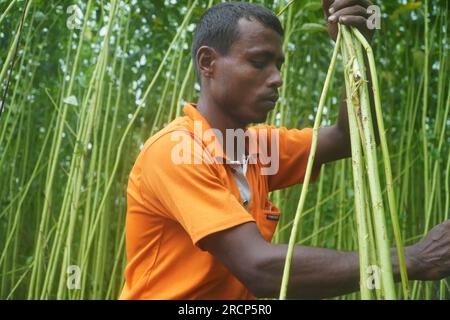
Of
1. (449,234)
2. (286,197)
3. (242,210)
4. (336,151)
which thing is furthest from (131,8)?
(449,234)

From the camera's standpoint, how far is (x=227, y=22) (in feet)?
3.58

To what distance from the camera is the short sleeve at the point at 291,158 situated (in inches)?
49.8

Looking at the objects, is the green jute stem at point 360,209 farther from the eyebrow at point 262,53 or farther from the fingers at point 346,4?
the eyebrow at point 262,53

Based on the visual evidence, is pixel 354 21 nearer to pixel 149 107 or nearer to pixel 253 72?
pixel 253 72

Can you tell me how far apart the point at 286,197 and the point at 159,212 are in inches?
36.3

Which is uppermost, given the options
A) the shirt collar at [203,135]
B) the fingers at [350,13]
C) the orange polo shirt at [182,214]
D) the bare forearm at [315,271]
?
the fingers at [350,13]

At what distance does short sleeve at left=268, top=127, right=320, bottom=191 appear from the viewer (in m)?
1.26

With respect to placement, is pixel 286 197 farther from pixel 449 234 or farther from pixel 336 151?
pixel 449 234

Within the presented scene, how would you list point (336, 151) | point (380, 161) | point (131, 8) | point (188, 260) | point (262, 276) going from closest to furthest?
1. point (262, 276)
2. point (188, 260)
3. point (336, 151)
4. point (131, 8)
5. point (380, 161)

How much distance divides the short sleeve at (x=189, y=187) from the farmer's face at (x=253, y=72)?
12cm

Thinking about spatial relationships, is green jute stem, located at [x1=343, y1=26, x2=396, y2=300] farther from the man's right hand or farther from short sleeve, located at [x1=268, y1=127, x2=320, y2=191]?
short sleeve, located at [x1=268, y1=127, x2=320, y2=191]

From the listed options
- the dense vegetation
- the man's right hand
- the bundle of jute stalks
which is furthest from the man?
the dense vegetation

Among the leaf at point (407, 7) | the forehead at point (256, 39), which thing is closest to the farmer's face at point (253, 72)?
the forehead at point (256, 39)
